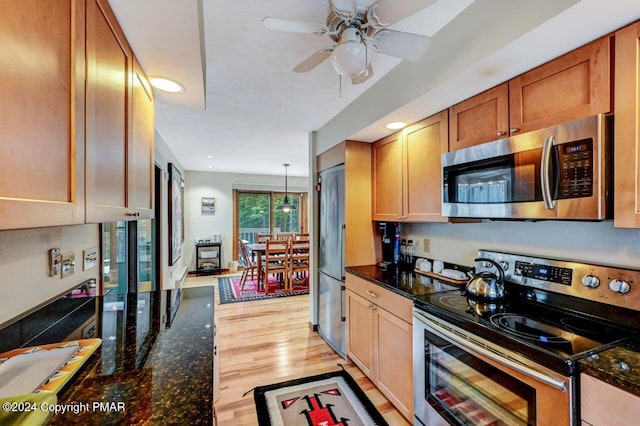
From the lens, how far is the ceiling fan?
3.45ft

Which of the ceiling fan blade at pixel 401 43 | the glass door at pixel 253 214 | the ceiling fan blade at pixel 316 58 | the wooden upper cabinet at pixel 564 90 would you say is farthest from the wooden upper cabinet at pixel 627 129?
the glass door at pixel 253 214

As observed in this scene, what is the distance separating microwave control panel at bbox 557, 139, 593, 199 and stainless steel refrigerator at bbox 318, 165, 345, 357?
172 cm

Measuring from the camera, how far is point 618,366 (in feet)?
3.05

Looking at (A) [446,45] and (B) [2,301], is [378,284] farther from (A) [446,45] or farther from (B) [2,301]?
(B) [2,301]

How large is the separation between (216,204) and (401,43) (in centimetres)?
624

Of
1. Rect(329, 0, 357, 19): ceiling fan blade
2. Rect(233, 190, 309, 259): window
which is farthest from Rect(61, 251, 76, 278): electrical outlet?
Rect(233, 190, 309, 259): window

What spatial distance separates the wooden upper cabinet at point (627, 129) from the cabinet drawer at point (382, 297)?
1081 millimetres

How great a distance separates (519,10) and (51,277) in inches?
90.9

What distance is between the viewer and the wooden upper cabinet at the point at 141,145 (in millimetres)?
1331

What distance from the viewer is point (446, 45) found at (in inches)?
58.2

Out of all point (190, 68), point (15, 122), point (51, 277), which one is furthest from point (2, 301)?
point (190, 68)

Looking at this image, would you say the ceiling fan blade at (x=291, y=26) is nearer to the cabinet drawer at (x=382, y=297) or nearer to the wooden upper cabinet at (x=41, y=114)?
the wooden upper cabinet at (x=41, y=114)

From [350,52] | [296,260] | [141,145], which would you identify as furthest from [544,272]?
[296,260]

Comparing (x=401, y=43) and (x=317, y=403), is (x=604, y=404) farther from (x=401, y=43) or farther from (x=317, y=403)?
(x=317, y=403)
